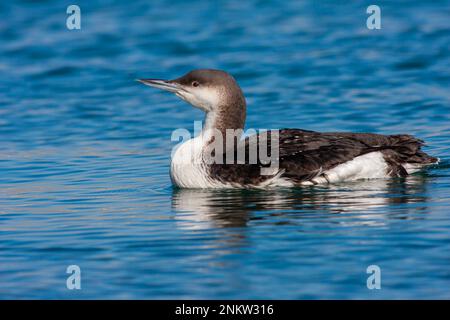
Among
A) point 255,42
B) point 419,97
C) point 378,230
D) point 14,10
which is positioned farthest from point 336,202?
point 14,10

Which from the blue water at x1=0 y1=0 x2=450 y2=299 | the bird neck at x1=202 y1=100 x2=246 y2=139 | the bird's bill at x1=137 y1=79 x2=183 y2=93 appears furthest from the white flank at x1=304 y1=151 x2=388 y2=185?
the bird's bill at x1=137 y1=79 x2=183 y2=93

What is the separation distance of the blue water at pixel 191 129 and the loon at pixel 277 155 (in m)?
0.16

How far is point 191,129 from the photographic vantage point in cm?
1403

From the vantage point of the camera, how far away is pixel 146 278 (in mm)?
7477

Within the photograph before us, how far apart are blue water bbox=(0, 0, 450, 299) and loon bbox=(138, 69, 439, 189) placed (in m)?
0.16

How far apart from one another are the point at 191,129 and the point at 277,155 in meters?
4.03

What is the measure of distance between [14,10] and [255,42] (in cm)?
581

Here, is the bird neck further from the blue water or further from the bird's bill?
the blue water

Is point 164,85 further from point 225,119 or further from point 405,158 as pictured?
point 405,158

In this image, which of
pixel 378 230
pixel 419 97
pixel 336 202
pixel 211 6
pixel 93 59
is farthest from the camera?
pixel 211 6

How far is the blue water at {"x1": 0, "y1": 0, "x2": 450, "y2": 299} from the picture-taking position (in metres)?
7.56

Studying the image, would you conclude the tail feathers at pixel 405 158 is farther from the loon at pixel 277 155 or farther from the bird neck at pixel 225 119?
the bird neck at pixel 225 119

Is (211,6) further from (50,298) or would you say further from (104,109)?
(50,298)

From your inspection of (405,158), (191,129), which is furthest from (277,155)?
(191,129)
